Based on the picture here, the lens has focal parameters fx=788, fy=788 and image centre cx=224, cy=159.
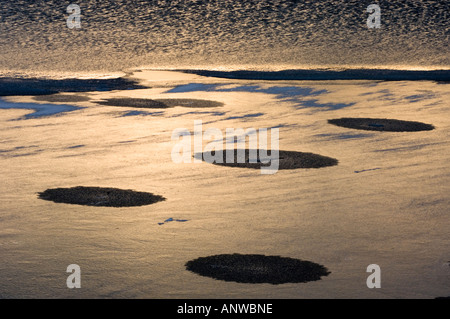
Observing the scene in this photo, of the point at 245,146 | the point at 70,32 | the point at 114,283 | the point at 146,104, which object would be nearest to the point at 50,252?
the point at 114,283

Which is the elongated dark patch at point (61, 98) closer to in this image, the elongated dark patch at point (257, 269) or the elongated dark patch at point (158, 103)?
the elongated dark patch at point (158, 103)

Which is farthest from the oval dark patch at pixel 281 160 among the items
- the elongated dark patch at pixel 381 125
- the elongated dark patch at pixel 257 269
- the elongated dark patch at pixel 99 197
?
the elongated dark patch at pixel 257 269

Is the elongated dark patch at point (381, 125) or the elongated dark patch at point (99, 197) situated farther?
the elongated dark patch at point (381, 125)

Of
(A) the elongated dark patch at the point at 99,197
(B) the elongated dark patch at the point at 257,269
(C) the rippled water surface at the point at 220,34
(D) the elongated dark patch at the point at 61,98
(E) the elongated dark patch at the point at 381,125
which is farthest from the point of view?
(C) the rippled water surface at the point at 220,34

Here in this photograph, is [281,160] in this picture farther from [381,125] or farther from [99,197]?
[381,125]

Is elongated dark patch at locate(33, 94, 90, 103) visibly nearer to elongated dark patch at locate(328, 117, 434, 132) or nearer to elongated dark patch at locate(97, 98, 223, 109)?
elongated dark patch at locate(97, 98, 223, 109)

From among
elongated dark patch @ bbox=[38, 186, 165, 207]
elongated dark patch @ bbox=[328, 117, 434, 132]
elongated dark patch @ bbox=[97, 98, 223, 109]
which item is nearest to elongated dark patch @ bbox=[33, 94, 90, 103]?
elongated dark patch @ bbox=[97, 98, 223, 109]
